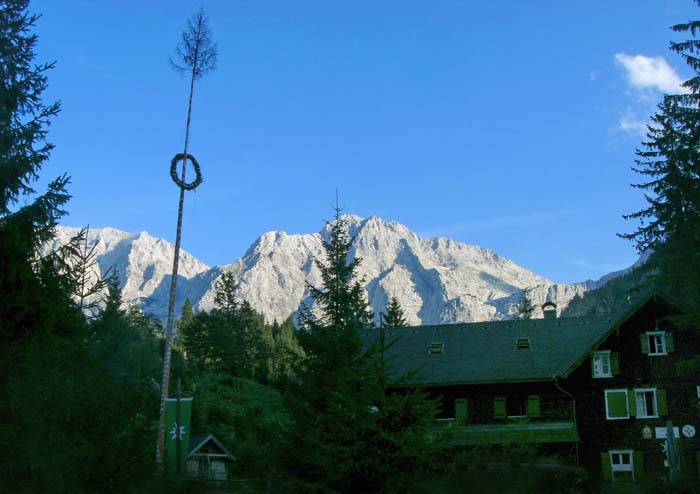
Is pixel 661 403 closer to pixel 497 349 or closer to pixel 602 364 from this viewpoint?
pixel 602 364

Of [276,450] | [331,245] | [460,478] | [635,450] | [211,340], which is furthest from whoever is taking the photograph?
[211,340]

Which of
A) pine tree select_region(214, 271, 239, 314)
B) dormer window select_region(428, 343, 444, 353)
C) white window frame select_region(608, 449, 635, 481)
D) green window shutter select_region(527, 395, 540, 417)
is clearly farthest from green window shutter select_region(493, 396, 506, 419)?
pine tree select_region(214, 271, 239, 314)

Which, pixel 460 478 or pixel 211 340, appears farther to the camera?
pixel 211 340

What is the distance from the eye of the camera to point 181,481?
1291 centimetres

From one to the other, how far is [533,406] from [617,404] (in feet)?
13.9

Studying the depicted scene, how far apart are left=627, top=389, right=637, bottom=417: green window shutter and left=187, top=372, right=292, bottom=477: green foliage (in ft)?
57.5

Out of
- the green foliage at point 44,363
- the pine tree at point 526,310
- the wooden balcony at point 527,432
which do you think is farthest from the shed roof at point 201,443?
the pine tree at point 526,310

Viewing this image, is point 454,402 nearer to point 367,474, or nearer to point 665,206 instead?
point 665,206

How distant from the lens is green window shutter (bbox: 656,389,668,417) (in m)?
38.4

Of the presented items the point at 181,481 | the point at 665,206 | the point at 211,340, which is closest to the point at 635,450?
the point at 665,206

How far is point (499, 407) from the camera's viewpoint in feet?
129

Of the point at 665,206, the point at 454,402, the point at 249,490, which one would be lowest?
the point at 249,490

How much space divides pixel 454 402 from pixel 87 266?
19839 mm

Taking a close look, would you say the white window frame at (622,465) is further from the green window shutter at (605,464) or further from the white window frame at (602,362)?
the white window frame at (602,362)
